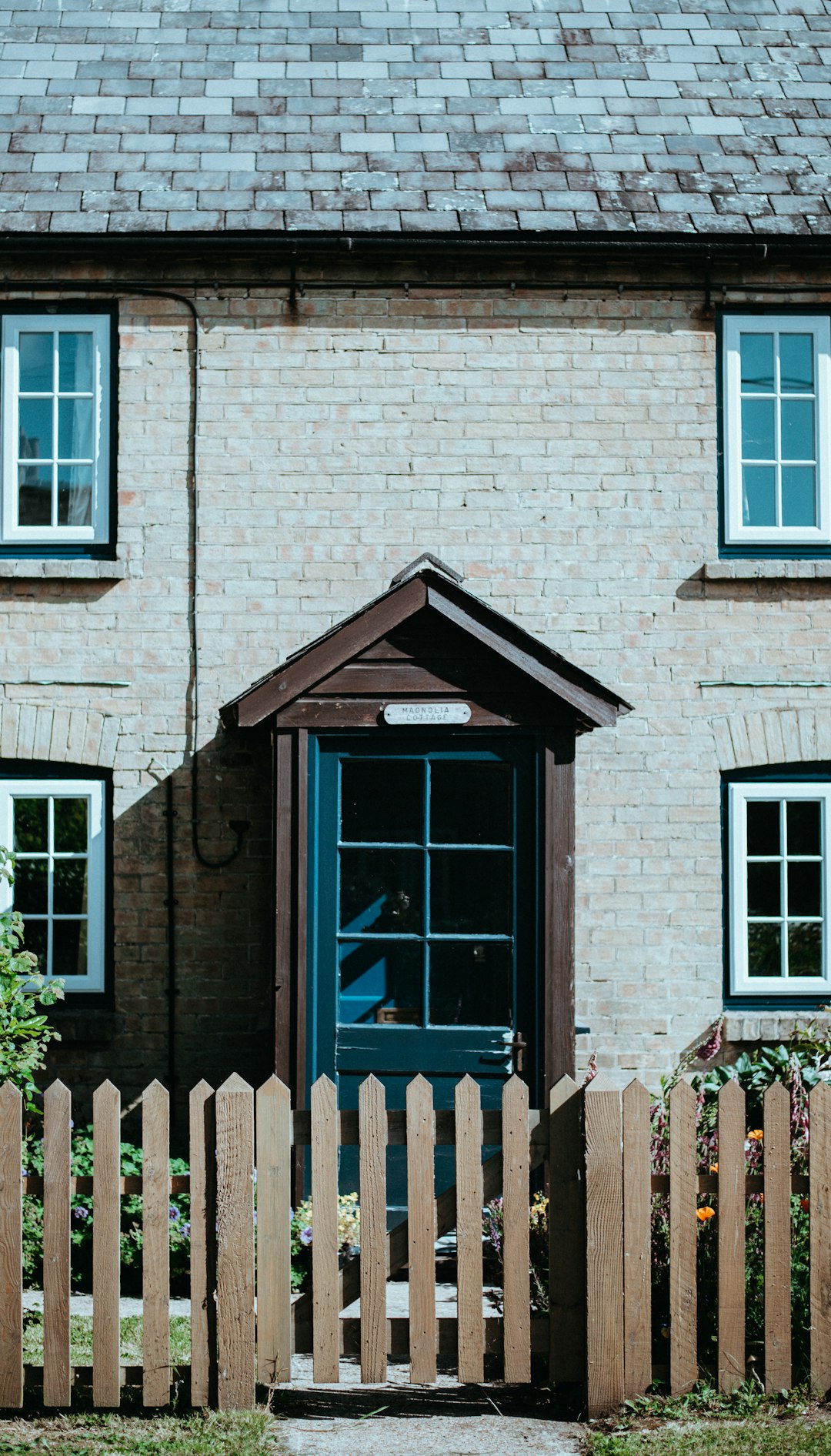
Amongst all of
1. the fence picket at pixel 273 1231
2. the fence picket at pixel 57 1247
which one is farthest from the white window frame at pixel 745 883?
the fence picket at pixel 57 1247

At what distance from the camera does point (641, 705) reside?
849 cm

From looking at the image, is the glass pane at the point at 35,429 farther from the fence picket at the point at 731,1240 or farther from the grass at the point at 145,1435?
the fence picket at the point at 731,1240

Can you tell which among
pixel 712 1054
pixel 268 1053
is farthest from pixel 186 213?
pixel 712 1054

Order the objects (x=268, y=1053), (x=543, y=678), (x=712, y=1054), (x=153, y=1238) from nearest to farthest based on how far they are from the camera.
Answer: (x=153, y=1238) → (x=543, y=678) → (x=712, y=1054) → (x=268, y=1053)

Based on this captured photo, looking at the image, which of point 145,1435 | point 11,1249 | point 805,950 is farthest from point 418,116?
point 145,1435

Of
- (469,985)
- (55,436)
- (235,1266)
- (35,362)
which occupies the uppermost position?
(35,362)

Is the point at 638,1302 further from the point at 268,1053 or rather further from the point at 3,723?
the point at 3,723

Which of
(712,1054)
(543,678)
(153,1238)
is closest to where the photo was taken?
(153,1238)

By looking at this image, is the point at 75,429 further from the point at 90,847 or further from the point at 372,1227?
the point at 372,1227

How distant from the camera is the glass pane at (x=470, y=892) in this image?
287 inches

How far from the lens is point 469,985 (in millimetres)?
7266

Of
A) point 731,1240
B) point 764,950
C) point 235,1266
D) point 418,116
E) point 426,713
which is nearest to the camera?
point 235,1266

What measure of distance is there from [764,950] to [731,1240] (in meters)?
3.98

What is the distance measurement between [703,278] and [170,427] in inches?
142
